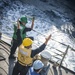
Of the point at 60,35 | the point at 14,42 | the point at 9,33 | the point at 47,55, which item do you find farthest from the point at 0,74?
the point at 60,35

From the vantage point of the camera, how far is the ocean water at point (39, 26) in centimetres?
1296

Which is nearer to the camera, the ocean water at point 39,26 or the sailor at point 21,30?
the sailor at point 21,30

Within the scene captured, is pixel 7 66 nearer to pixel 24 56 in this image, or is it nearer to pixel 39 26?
pixel 24 56

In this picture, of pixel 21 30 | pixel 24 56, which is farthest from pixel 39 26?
pixel 24 56

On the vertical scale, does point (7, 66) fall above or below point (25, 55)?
below

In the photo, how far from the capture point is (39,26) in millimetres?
14609

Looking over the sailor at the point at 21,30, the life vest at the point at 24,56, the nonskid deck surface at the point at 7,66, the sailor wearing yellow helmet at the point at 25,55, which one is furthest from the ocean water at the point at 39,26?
the life vest at the point at 24,56

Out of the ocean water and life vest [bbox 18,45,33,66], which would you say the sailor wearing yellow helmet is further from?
the ocean water

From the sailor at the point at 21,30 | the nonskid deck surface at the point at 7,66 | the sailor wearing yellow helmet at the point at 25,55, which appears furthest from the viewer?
the nonskid deck surface at the point at 7,66

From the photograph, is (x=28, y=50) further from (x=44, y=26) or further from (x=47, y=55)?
(x=44, y=26)

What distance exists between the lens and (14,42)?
25.0ft

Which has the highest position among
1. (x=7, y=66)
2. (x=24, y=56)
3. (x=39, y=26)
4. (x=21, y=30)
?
(x=21, y=30)

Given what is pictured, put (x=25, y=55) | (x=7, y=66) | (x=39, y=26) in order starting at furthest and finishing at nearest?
(x=39, y=26) → (x=7, y=66) → (x=25, y=55)

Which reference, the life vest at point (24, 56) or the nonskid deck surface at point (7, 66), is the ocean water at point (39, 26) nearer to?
the nonskid deck surface at point (7, 66)
